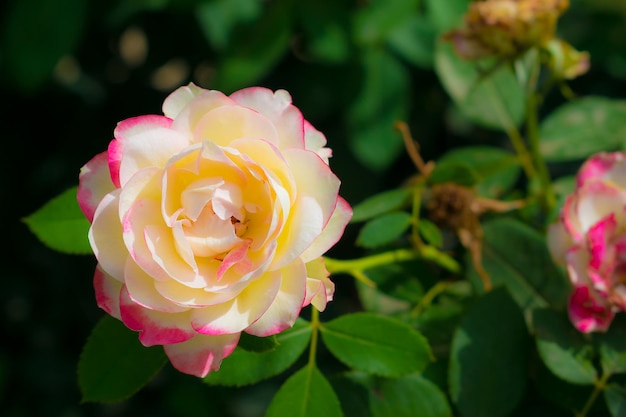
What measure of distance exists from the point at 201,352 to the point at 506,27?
46cm

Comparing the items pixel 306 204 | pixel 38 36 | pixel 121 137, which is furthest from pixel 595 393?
pixel 38 36

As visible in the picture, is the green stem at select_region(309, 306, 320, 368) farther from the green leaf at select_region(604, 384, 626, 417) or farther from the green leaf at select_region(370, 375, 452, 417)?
the green leaf at select_region(604, 384, 626, 417)

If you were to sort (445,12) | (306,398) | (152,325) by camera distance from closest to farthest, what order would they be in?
(152,325) → (306,398) → (445,12)

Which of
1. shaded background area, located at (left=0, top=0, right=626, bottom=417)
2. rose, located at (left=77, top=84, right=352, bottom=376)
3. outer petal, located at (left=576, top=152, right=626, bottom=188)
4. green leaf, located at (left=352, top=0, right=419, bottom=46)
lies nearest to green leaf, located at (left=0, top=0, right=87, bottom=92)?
shaded background area, located at (left=0, top=0, right=626, bottom=417)

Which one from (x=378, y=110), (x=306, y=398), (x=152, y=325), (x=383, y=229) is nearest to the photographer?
(x=152, y=325)

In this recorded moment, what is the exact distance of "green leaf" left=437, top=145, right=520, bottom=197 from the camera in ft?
2.84

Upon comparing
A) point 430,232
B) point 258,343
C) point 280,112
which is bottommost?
point 430,232

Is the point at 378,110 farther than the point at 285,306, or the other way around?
the point at 378,110

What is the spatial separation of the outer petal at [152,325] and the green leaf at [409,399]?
237mm

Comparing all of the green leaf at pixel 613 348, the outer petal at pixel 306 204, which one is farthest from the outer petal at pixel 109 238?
the green leaf at pixel 613 348

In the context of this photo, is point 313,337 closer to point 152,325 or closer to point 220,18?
point 152,325

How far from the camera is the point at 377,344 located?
592mm

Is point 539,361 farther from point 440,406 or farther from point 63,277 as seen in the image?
point 63,277

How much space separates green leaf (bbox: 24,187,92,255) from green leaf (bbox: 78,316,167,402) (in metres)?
0.07
